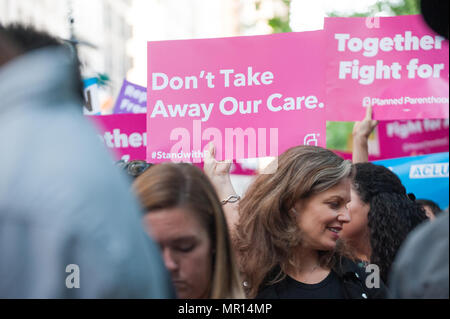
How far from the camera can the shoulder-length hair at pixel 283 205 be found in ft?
10.1

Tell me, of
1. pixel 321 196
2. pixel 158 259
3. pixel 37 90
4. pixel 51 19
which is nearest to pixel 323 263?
pixel 321 196

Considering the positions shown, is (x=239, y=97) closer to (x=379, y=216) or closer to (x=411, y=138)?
(x=379, y=216)

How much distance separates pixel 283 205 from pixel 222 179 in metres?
0.40

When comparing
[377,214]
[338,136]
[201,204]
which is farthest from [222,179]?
[338,136]

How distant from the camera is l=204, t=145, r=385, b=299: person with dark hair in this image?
3018mm

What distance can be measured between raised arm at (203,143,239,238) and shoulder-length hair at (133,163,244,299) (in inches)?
40.0

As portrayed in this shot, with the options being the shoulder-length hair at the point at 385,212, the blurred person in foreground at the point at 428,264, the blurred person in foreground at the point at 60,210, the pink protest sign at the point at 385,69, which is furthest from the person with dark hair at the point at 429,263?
the pink protest sign at the point at 385,69

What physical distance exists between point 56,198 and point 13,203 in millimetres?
86

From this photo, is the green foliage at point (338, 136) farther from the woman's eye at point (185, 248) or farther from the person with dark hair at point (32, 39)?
the person with dark hair at point (32, 39)

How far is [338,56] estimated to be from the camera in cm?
380

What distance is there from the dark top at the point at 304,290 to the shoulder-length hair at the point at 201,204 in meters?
0.67

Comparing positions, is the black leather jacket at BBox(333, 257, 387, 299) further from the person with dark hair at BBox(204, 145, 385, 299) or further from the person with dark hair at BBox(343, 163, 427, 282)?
the person with dark hair at BBox(343, 163, 427, 282)

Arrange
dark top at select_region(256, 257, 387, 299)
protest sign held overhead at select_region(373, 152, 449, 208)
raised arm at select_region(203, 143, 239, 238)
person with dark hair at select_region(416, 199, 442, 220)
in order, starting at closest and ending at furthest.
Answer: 1. dark top at select_region(256, 257, 387, 299)
2. raised arm at select_region(203, 143, 239, 238)
3. person with dark hair at select_region(416, 199, 442, 220)
4. protest sign held overhead at select_region(373, 152, 449, 208)

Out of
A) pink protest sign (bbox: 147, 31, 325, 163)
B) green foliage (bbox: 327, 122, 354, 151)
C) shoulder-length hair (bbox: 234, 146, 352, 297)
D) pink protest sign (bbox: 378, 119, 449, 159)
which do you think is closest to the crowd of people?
shoulder-length hair (bbox: 234, 146, 352, 297)
